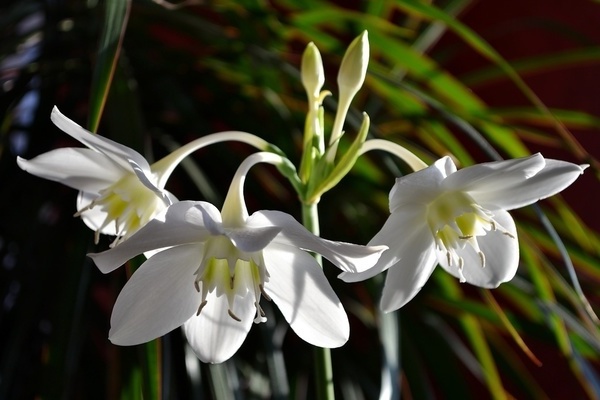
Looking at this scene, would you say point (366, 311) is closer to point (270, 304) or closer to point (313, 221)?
point (270, 304)

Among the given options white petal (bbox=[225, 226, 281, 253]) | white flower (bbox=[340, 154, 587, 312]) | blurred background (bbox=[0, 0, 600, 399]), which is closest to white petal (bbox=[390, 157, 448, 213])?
white flower (bbox=[340, 154, 587, 312])

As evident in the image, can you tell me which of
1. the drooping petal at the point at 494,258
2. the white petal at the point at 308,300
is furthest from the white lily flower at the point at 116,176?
the drooping petal at the point at 494,258

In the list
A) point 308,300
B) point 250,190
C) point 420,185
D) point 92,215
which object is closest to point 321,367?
point 308,300

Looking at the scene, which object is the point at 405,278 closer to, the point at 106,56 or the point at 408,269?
the point at 408,269

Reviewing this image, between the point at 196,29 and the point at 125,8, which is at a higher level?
the point at 125,8

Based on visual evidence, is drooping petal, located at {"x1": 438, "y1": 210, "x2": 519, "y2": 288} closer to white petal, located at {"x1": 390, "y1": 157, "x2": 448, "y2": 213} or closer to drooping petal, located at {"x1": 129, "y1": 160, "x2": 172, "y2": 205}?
white petal, located at {"x1": 390, "y1": 157, "x2": 448, "y2": 213}

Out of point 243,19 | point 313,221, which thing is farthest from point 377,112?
point 313,221
